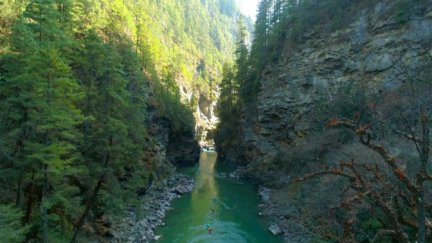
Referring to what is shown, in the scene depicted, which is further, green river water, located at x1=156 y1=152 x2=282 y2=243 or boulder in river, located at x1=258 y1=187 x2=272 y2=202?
boulder in river, located at x1=258 y1=187 x2=272 y2=202

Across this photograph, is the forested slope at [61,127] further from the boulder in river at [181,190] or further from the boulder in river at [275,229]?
the boulder in river at [275,229]

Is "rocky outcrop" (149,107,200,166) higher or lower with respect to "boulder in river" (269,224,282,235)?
Result: higher

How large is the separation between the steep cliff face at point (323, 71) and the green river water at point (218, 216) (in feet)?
16.0

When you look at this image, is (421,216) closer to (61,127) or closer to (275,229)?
(61,127)

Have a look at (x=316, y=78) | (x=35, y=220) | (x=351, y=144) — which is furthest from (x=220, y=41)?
(x=35, y=220)

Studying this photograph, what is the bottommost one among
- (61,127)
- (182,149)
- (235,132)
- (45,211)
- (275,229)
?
(275,229)

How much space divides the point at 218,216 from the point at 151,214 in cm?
561

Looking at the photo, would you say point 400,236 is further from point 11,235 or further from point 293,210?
point 293,210

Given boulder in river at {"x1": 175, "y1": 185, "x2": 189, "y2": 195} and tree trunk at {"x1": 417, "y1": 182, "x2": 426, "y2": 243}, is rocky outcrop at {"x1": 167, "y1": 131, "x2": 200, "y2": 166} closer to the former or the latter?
boulder in river at {"x1": 175, "y1": 185, "x2": 189, "y2": 195}

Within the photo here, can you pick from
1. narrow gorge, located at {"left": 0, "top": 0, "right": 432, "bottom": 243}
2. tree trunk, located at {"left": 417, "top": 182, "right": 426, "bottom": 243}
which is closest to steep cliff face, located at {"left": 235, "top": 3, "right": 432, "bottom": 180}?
narrow gorge, located at {"left": 0, "top": 0, "right": 432, "bottom": 243}

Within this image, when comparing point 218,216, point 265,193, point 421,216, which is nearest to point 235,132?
point 265,193

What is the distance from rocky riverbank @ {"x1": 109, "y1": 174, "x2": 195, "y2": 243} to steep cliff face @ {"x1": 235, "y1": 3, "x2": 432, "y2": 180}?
31.7 feet

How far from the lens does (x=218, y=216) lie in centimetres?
2825

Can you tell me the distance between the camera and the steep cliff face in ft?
94.3
